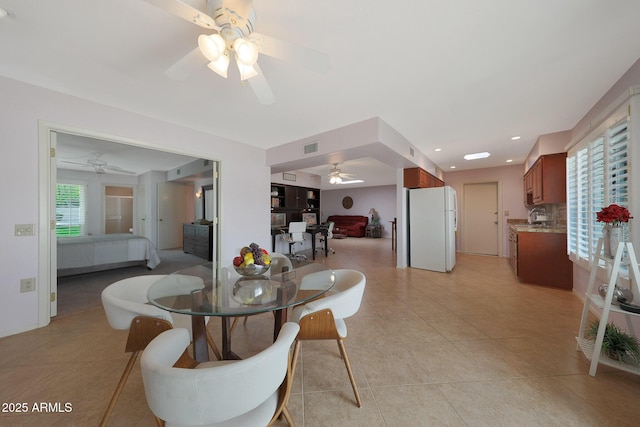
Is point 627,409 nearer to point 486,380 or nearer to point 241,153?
point 486,380

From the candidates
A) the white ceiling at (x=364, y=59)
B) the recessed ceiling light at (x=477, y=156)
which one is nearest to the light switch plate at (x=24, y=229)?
the white ceiling at (x=364, y=59)

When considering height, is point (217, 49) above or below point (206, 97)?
below

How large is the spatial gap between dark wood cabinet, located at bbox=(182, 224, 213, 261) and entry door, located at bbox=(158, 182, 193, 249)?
0.90 metres

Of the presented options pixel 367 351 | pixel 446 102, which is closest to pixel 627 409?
pixel 367 351

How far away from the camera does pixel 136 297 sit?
1.69m

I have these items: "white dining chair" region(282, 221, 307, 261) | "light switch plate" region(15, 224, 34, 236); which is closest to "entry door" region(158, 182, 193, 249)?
"white dining chair" region(282, 221, 307, 261)

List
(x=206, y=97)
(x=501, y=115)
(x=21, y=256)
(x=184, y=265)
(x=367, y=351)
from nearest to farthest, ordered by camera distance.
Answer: (x=367, y=351) < (x=21, y=256) < (x=206, y=97) < (x=501, y=115) < (x=184, y=265)

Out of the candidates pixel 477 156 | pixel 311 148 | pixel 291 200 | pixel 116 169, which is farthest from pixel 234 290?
pixel 116 169

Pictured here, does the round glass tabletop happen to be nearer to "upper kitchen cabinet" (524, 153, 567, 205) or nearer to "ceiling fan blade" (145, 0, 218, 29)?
"ceiling fan blade" (145, 0, 218, 29)

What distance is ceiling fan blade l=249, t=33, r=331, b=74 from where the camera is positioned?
1261 mm

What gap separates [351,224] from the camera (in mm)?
10531

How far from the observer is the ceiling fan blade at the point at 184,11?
3.34 feet

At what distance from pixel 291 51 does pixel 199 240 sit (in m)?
5.69

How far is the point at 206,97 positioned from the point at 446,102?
8.65 ft
